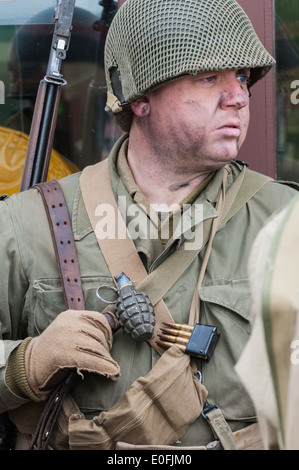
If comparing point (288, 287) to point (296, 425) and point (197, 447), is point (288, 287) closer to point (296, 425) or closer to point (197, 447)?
point (296, 425)

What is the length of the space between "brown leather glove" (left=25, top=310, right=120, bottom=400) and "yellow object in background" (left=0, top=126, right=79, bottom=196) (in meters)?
1.49

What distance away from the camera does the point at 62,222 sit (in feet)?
9.12

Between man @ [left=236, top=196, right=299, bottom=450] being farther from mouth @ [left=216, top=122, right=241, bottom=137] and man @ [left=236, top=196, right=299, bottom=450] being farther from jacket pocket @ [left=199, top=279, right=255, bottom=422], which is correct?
mouth @ [left=216, top=122, right=241, bottom=137]

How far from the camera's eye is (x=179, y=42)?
266 centimetres

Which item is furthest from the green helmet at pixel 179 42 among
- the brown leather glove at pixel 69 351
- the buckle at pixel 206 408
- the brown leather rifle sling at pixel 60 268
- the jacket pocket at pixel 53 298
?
the buckle at pixel 206 408

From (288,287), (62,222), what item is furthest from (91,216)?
(288,287)

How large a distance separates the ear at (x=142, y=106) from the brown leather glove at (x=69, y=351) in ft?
2.91

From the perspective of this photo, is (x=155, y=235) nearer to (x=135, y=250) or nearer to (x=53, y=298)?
(x=135, y=250)

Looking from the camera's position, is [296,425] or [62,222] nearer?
[296,425]

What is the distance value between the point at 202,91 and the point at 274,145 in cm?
100

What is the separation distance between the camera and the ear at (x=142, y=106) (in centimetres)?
289

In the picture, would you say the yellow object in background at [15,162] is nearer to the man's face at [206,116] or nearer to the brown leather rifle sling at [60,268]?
the brown leather rifle sling at [60,268]

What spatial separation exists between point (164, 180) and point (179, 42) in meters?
0.55

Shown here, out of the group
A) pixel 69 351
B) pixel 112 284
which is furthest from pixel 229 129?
pixel 69 351
